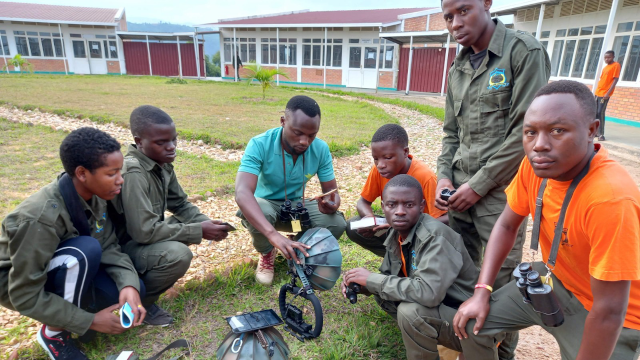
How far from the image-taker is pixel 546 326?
1.88 metres

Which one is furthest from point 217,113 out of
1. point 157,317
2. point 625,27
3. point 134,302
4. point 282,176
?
point 625,27

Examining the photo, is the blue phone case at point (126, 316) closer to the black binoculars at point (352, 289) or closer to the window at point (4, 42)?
the black binoculars at point (352, 289)

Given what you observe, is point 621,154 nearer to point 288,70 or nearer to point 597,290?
point 597,290

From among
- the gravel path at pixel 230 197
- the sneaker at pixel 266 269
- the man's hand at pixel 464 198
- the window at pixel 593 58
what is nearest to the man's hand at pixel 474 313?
the man's hand at pixel 464 198

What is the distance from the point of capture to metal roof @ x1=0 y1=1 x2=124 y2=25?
26862mm

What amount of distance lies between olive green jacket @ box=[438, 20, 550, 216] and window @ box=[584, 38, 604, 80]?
38.6ft

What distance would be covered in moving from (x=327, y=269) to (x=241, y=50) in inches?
1112

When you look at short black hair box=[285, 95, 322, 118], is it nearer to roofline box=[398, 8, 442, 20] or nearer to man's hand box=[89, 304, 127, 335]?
man's hand box=[89, 304, 127, 335]

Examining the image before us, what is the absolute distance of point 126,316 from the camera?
2156 millimetres

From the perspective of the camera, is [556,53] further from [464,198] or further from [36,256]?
[36,256]

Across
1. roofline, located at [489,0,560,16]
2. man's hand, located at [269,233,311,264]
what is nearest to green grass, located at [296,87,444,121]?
roofline, located at [489,0,560,16]

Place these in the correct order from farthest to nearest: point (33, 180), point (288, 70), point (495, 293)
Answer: point (288, 70), point (33, 180), point (495, 293)

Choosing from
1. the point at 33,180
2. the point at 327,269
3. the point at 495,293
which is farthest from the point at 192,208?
the point at 33,180

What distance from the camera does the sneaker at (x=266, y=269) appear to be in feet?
10.2
